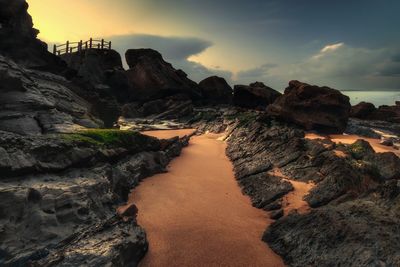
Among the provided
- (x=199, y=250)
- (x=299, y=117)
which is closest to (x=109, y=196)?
(x=199, y=250)

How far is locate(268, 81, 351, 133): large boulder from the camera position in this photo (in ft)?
92.3

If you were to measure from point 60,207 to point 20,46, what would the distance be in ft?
67.6

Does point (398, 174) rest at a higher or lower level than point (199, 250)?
higher

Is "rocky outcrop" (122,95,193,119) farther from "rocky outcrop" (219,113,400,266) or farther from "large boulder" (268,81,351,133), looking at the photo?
"rocky outcrop" (219,113,400,266)

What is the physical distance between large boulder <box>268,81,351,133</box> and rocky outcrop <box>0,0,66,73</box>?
20.3 meters

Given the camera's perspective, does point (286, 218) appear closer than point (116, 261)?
No

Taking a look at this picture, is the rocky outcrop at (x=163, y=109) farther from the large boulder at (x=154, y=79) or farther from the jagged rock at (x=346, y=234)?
the jagged rock at (x=346, y=234)

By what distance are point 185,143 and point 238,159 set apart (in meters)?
7.11

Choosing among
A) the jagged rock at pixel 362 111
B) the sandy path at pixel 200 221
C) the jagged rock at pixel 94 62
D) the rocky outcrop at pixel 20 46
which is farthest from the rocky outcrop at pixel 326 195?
the jagged rock at pixel 94 62

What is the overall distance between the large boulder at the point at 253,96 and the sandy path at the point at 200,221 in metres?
27.8

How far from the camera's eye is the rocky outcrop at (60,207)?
8.22 meters

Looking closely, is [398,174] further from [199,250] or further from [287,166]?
[199,250]

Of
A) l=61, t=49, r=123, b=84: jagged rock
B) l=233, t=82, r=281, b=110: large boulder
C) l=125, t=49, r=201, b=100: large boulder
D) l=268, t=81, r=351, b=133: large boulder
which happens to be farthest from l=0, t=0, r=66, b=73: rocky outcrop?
l=233, t=82, r=281, b=110: large boulder

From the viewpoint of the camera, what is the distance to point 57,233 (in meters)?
8.82
